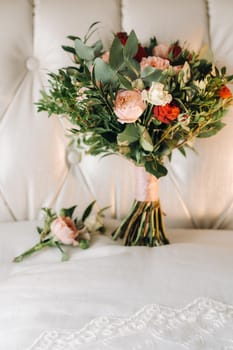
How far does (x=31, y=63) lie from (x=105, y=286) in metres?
0.65

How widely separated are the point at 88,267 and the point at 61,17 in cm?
66

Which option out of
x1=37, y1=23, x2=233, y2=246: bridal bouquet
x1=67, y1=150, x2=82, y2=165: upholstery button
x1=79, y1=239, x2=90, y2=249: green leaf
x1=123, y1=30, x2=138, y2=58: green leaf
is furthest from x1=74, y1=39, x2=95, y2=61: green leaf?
x1=79, y1=239, x2=90, y2=249: green leaf

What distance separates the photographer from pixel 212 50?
1255 mm

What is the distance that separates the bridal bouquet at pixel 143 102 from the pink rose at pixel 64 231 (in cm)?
16

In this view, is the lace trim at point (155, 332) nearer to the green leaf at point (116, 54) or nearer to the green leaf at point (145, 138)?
the green leaf at point (145, 138)

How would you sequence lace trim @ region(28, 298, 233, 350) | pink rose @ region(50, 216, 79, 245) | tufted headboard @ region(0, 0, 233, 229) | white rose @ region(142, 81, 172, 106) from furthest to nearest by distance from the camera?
1. tufted headboard @ region(0, 0, 233, 229)
2. pink rose @ region(50, 216, 79, 245)
3. white rose @ region(142, 81, 172, 106)
4. lace trim @ region(28, 298, 233, 350)

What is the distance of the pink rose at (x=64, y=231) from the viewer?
1100mm

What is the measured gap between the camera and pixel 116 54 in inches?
37.9

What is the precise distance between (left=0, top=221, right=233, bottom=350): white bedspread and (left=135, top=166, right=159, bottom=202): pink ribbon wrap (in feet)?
0.40

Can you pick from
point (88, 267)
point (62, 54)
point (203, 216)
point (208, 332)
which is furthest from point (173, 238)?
point (62, 54)

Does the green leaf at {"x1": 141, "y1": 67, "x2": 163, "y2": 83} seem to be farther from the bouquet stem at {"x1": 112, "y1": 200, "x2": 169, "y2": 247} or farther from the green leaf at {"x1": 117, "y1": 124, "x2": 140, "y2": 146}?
the bouquet stem at {"x1": 112, "y1": 200, "x2": 169, "y2": 247}

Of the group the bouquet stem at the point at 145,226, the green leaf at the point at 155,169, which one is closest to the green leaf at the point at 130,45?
the green leaf at the point at 155,169

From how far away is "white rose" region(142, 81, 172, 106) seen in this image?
3.05ft

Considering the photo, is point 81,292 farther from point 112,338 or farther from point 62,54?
point 62,54
